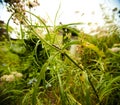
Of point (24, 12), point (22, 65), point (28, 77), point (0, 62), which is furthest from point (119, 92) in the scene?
point (0, 62)

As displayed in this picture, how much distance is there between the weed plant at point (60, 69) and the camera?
1.19m

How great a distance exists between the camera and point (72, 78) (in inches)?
71.6

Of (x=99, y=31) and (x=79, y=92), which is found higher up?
(x=99, y=31)

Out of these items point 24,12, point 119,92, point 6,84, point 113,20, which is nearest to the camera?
point 24,12

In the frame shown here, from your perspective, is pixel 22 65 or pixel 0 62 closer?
pixel 22 65

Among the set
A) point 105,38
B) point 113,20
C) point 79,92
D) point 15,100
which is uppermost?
point 113,20

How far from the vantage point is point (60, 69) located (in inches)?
70.0

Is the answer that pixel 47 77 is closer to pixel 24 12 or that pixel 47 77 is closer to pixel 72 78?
pixel 72 78

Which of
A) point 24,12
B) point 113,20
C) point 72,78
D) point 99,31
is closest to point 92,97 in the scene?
point 72,78

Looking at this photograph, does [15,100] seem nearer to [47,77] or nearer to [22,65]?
[47,77]

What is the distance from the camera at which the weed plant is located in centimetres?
119

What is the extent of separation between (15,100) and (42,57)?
80cm

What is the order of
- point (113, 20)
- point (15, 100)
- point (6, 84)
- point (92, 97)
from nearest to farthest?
point (92, 97) < point (15, 100) < point (6, 84) < point (113, 20)

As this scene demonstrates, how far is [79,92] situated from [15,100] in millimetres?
658
